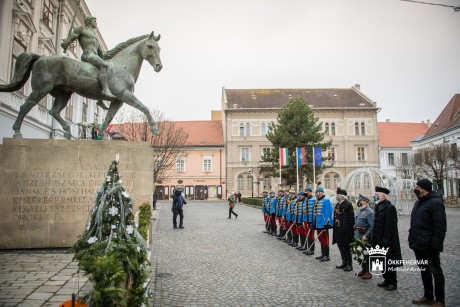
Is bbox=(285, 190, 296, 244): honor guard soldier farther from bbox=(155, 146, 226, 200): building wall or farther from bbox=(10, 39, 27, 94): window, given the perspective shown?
bbox=(155, 146, 226, 200): building wall

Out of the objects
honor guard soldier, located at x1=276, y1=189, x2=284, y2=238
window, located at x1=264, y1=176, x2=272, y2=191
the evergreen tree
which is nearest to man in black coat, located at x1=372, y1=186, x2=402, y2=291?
honor guard soldier, located at x1=276, y1=189, x2=284, y2=238

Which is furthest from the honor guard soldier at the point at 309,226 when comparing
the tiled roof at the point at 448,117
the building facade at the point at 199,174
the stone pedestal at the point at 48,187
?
the tiled roof at the point at 448,117

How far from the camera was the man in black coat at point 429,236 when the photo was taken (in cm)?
507

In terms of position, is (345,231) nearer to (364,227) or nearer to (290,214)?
(364,227)

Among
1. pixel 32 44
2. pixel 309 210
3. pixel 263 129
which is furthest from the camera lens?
pixel 263 129

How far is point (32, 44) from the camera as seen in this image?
577 inches

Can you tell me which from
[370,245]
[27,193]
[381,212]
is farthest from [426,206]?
[27,193]

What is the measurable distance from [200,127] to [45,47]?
38.7 meters

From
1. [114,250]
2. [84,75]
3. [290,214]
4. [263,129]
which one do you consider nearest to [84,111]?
[84,75]

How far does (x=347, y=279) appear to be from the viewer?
673 cm

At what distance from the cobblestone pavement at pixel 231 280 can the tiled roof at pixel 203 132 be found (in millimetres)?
42550

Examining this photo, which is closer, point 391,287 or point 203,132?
point 391,287

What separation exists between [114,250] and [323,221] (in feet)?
21.2

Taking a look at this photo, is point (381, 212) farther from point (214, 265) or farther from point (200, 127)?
point (200, 127)
